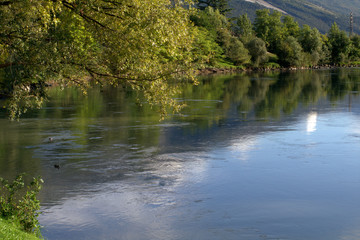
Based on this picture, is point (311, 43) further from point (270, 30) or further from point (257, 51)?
point (257, 51)

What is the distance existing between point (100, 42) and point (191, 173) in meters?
6.30

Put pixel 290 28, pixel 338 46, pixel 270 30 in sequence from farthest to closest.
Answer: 1. pixel 290 28
2. pixel 338 46
3. pixel 270 30

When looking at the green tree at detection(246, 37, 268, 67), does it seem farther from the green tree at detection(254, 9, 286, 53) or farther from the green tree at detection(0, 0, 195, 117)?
the green tree at detection(0, 0, 195, 117)

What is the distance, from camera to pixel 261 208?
15156mm

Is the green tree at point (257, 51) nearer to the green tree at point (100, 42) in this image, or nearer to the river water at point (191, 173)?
the river water at point (191, 173)

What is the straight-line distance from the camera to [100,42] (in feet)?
60.5

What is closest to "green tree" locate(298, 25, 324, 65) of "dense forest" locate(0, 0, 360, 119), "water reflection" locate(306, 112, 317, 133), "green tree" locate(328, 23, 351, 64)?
"green tree" locate(328, 23, 351, 64)

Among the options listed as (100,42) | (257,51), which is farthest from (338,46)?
(100,42)

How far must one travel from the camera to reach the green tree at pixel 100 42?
16.7 metres

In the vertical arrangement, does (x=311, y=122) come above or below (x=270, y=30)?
below

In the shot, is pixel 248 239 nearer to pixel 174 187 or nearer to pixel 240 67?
pixel 174 187

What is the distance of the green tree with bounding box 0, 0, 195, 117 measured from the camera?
1667 centimetres

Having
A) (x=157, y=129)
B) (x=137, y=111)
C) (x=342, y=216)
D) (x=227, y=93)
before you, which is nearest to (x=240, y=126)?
(x=157, y=129)

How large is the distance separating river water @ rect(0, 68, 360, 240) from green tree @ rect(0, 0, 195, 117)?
3.49 metres
